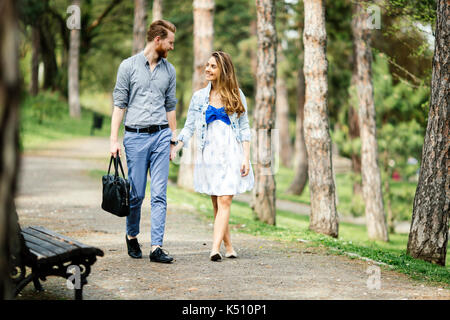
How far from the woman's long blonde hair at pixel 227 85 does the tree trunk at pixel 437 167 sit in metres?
3.00

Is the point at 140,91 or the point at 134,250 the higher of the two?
the point at 140,91

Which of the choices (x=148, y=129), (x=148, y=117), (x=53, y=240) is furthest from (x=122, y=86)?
(x=53, y=240)

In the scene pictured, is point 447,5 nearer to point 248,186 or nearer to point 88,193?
point 248,186

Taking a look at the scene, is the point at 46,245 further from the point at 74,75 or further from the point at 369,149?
the point at 74,75

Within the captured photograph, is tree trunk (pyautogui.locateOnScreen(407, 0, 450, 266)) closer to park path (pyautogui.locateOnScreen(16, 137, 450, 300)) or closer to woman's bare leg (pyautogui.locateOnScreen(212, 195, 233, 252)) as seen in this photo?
park path (pyautogui.locateOnScreen(16, 137, 450, 300))

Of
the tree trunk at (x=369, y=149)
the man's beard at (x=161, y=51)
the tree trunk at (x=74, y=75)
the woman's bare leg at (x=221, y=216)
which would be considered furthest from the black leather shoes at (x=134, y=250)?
the tree trunk at (x=74, y=75)

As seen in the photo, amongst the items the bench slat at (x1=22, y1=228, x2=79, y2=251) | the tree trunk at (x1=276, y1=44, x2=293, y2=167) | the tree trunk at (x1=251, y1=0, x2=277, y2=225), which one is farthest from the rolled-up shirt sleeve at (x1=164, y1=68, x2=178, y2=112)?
the tree trunk at (x1=276, y1=44, x2=293, y2=167)

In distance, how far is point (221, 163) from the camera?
6836 millimetres

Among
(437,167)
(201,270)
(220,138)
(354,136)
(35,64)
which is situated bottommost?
(201,270)

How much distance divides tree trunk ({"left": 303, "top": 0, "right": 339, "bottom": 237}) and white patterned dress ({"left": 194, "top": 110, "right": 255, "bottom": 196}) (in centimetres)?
415

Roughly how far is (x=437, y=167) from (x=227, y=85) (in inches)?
127

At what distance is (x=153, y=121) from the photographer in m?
6.64

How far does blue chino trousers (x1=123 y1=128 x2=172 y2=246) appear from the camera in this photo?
261 inches
